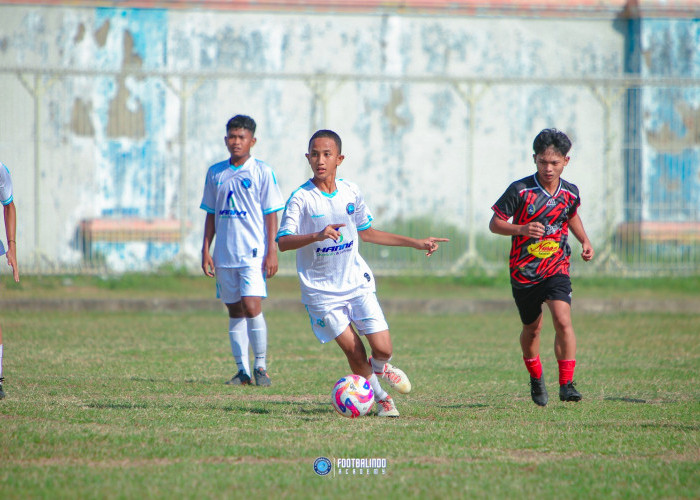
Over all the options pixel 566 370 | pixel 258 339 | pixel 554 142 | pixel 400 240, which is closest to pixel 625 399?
pixel 566 370

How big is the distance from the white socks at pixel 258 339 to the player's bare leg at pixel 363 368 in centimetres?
177

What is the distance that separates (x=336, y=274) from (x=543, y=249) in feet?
5.12

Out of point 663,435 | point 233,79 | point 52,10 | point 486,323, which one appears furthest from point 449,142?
point 663,435

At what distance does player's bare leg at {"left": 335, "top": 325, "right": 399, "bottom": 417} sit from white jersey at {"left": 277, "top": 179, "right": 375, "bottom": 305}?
0.28 m

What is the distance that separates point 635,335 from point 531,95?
24.6 feet

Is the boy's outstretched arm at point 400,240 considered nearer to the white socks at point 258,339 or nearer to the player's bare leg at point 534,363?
the player's bare leg at point 534,363

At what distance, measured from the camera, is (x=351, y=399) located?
6035mm

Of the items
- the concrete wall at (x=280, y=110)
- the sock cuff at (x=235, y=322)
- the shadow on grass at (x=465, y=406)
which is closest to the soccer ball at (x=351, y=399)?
the shadow on grass at (x=465, y=406)

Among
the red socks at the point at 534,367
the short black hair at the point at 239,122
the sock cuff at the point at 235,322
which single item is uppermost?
the short black hair at the point at 239,122

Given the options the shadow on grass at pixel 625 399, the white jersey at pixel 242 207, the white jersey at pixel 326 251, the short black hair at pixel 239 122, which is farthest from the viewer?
the white jersey at pixel 242 207

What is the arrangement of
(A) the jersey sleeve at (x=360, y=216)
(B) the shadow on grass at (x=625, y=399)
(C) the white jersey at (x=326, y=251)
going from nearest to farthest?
(C) the white jersey at (x=326, y=251) < (A) the jersey sleeve at (x=360, y=216) < (B) the shadow on grass at (x=625, y=399)

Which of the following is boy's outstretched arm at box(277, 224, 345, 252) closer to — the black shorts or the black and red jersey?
the black and red jersey

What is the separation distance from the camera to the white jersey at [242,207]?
8156 mm


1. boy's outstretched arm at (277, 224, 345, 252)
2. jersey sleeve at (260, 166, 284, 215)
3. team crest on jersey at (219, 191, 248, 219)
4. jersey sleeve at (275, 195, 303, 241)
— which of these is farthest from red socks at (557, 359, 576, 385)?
team crest on jersey at (219, 191, 248, 219)
